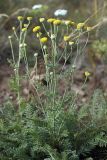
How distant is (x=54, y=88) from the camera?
3012 mm

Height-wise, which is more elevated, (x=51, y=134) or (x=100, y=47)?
(x=100, y=47)

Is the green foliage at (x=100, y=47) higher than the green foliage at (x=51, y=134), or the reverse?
the green foliage at (x=100, y=47)

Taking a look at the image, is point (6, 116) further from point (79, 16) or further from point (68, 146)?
point (79, 16)

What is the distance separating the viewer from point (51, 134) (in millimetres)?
3137

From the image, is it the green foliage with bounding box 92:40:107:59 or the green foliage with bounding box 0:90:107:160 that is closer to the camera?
the green foliage with bounding box 0:90:107:160

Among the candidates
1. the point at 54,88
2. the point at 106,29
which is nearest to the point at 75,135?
the point at 54,88

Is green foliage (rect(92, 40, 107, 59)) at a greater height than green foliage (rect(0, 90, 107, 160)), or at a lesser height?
greater

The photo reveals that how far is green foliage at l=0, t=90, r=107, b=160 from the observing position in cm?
308

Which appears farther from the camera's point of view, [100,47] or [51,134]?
[100,47]

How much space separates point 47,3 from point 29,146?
10.3 feet

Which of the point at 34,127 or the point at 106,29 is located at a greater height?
the point at 106,29

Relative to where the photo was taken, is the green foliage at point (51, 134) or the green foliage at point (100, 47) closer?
the green foliage at point (51, 134)

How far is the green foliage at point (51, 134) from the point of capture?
308cm

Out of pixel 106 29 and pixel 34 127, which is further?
pixel 106 29
